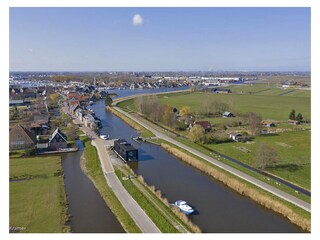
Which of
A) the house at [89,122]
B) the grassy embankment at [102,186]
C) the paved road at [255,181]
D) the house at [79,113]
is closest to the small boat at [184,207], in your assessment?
the grassy embankment at [102,186]

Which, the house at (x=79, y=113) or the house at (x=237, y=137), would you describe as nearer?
the house at (x=237, y=137)

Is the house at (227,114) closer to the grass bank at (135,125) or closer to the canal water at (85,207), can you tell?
the grass bank at (135,125)

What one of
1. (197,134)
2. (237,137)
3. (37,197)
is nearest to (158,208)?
(37,197)

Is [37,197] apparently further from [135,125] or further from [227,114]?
[227,114]

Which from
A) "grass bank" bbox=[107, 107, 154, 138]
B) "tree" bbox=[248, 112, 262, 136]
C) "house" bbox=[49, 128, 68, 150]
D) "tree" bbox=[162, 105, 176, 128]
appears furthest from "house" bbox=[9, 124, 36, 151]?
"tree" bbox=[248, 112, 262, 136]

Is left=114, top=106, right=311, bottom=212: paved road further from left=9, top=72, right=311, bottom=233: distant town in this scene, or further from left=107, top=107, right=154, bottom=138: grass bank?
left=107, top=107, right=154, bottom=138: grass bank
